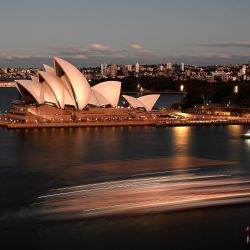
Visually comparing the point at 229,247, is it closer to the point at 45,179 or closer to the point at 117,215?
the point at 117,215

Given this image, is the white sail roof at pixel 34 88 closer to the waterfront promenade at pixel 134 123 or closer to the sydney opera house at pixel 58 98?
the sydney opera house at pixel 58 98

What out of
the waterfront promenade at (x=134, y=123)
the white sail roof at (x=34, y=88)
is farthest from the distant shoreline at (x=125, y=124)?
the white sail roof at (x=34, y=88)

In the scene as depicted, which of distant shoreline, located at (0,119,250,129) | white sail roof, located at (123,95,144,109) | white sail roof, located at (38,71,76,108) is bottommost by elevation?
distant shoreline, located at (0,119,250,129)

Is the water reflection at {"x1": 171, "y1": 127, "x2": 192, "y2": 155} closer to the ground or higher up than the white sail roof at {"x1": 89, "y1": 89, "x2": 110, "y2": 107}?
closer to the ground

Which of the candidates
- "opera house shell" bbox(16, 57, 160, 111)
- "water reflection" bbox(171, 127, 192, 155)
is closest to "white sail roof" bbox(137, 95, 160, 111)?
"opera house shell" bbox(16, 57, 160, 111)

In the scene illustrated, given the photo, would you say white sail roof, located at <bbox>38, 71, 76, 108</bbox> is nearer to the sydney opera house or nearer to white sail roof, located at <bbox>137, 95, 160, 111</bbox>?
the sydney opera house

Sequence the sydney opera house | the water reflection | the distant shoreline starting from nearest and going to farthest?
the water reflection < the distant shoreline < the sydney opera house

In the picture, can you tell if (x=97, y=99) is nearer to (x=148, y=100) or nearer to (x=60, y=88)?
(x=60, y=88)
